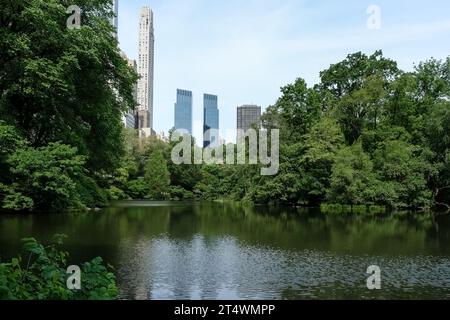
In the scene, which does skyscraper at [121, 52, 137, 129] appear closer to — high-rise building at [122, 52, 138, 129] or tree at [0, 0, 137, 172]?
high-rise building at [122, 52, 138, 129]

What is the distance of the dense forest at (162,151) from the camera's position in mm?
21344

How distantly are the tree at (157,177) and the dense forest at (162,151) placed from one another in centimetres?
14

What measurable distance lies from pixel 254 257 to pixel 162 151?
56.0m

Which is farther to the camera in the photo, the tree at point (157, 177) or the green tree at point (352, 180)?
the tree at point (157, 177)

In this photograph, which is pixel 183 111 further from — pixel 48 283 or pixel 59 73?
pixel 48 283

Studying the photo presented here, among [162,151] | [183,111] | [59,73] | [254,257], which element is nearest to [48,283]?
[254,257]

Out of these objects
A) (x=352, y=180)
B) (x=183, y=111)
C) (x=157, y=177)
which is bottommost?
(x=157, y=177)

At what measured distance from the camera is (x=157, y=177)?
6166 cm

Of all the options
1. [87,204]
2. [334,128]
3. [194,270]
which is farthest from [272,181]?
[194,270]

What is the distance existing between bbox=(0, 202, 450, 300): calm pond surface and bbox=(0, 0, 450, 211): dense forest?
200 inches

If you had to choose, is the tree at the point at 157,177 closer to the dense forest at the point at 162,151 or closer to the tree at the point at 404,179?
the dense forest at the point at 162,151

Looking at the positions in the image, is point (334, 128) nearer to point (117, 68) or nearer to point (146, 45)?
point (117, 68)

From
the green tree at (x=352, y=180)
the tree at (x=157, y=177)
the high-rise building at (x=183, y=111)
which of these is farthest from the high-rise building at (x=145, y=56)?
the green tree at (x=352, y=180)

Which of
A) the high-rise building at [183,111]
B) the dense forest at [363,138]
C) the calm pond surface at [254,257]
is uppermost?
the high-rise building at [183,111]
